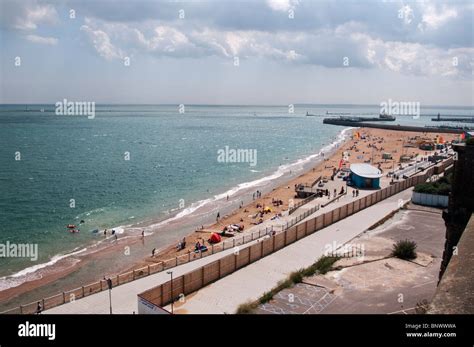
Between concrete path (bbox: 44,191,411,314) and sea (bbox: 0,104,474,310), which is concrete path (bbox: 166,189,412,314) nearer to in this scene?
concrete path (bbox: 44,191,411,314)

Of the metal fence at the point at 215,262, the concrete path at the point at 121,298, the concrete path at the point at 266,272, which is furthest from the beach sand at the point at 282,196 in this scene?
the concrete path at the point at 266,272

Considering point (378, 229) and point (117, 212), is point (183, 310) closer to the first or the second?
point (378, 229)

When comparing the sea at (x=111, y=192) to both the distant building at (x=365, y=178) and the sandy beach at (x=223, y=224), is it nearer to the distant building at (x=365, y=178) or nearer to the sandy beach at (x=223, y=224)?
the sandy beach at (x=223, y=224)

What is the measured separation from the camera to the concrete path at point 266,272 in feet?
62.1

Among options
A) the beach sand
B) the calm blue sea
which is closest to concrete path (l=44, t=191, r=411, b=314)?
the beach sand

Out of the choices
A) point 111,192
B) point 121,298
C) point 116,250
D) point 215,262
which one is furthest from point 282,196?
point 121,298

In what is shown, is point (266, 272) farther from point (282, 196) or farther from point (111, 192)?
point (111, 192)

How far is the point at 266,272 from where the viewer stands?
22.9m

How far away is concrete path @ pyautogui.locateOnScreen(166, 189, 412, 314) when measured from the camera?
62.1ft

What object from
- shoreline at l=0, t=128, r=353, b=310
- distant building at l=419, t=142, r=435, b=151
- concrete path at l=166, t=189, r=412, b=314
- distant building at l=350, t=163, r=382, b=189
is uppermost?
distant building at l=419, t=142, r=435, b=151

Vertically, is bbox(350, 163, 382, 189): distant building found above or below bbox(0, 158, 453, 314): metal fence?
above
